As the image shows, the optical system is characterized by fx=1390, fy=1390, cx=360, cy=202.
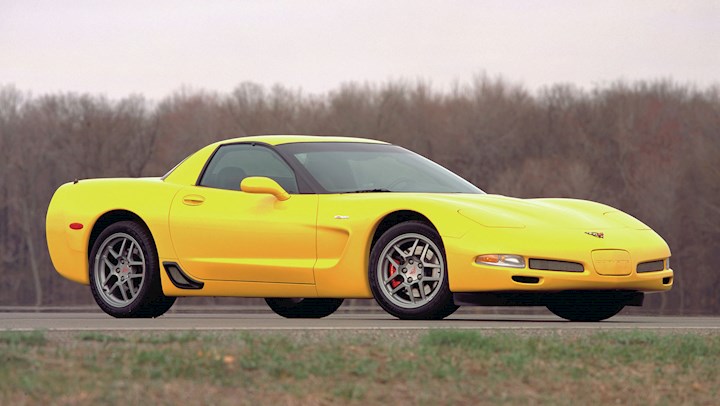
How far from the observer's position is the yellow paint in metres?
10.6

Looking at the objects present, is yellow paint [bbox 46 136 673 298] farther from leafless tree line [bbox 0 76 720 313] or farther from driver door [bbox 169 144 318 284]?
leafless tree line [bbox 0 76 720 313]

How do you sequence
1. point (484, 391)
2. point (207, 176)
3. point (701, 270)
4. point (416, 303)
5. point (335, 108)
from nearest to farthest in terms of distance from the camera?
point (484, 391) < point (416, 303) < point (207, 176) < point (701, 270) < point (335, 108)

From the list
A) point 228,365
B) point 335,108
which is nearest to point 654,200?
point 335,108

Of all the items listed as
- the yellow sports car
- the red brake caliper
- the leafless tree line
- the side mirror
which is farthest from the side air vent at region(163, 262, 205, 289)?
the leafless tree line

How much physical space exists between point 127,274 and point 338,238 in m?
2.24

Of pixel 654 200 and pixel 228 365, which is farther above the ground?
pixel 228 365

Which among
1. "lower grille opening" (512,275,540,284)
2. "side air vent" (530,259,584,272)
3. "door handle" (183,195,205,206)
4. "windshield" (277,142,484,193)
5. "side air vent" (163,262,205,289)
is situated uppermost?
"windshield" (277,142,484,193)

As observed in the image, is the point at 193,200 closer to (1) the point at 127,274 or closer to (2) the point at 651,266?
(1) the point at 127,274

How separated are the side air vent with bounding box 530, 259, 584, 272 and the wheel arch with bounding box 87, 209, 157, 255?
3690 mm


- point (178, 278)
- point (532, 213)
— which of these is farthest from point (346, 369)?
point (178, 278)

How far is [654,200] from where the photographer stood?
3310 inches

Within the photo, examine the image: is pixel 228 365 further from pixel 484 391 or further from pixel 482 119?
pixel 482 119

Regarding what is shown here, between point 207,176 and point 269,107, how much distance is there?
78.7 metres

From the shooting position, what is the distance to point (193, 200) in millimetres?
12117
